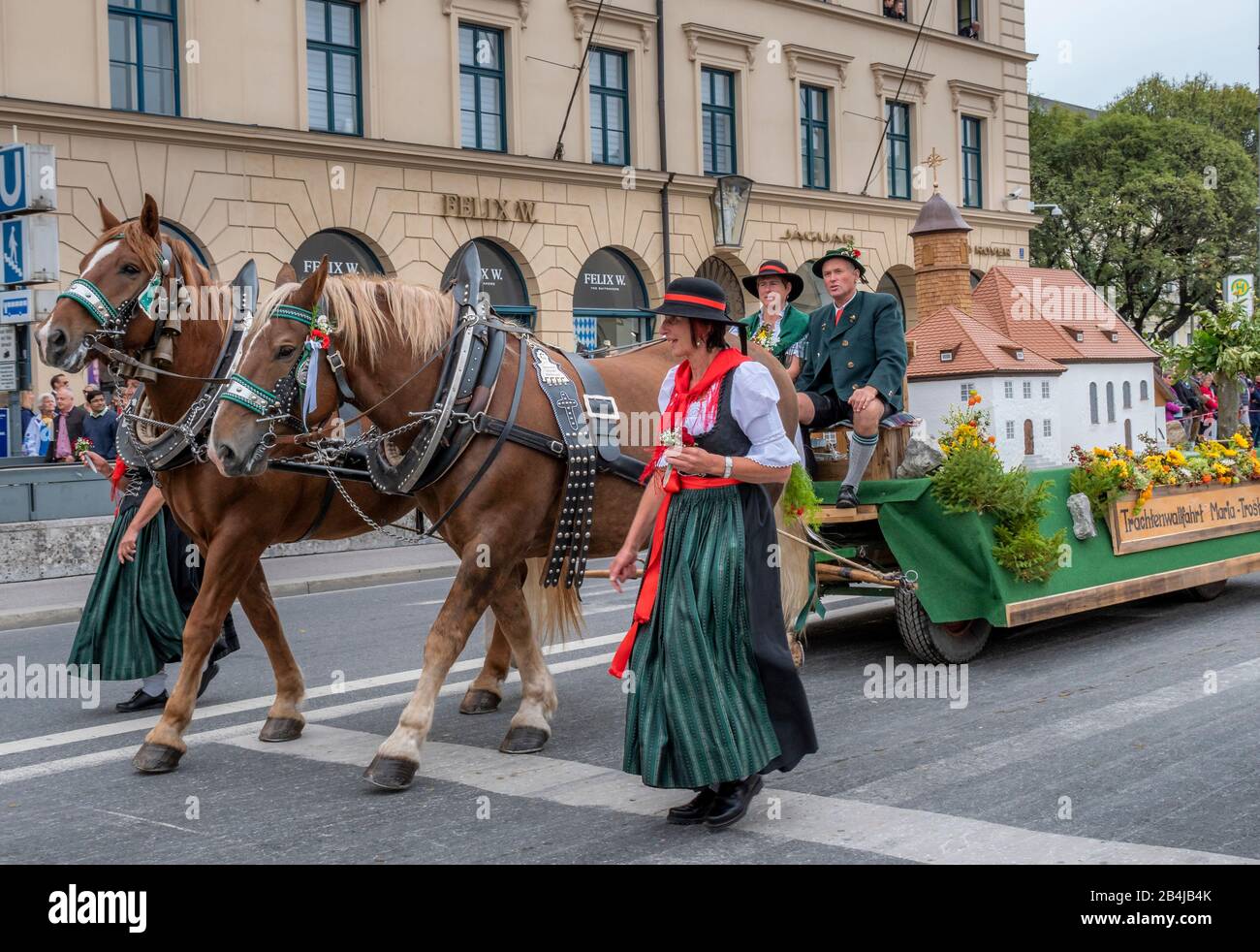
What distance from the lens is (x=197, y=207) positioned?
19766 mm

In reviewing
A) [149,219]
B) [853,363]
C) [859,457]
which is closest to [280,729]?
[149,219]

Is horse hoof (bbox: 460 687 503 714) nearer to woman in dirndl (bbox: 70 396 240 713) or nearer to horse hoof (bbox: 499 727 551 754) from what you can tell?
horse hoof (bbox: 499 727 551 754)

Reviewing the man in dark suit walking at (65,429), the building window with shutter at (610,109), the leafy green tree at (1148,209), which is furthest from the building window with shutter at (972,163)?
the man in dark suit walking at (65,429)

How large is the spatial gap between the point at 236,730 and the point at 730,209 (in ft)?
69.5

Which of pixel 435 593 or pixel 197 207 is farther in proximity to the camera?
pixel 197 207

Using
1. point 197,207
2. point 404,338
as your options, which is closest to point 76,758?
point 404,338

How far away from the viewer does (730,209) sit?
26.5 meters

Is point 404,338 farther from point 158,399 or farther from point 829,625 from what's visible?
point 829,625

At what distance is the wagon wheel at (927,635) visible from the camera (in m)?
7.66

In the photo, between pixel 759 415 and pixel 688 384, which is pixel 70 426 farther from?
pixel 759 415

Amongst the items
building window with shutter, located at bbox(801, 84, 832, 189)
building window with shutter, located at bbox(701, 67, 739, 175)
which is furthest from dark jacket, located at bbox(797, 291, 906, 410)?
building window with shutter, located at bbox(801, 84, 832, 189)
